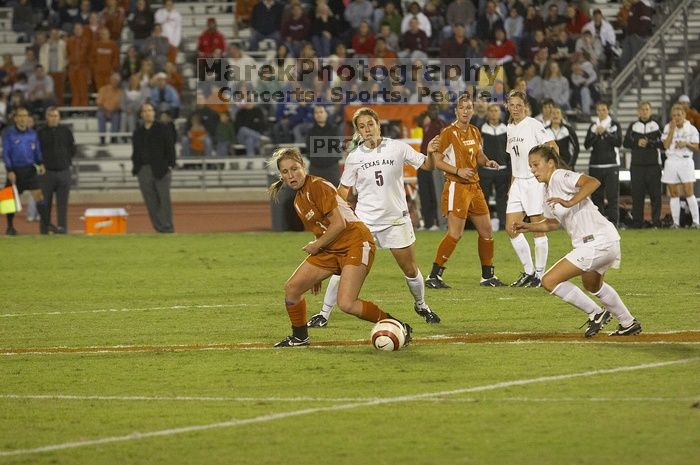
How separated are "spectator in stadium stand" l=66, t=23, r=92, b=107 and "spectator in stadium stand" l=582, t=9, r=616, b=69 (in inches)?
472

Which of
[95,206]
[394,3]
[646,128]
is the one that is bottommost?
[95,206]

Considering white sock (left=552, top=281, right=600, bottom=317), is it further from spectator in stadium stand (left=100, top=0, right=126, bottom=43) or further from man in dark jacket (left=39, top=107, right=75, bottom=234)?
spectator in stadium stand (left=100, top=0, right=126, bottom=43)

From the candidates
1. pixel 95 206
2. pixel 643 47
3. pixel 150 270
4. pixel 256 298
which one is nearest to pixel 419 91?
pixel 643 47

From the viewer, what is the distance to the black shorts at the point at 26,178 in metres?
24.3

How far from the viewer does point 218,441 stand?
7.93 meters

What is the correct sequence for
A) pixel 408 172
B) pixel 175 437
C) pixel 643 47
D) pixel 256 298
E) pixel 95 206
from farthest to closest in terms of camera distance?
pixel 95 206
pixel 643 47
pixel 408 172
pixel 256 298
pixel 175 437

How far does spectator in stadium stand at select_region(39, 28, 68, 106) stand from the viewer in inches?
1313

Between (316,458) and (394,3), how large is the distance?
1029 inches

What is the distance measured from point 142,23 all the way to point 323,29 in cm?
477

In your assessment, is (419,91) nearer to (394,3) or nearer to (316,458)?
(394,3)

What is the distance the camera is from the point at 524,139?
15.8 metres

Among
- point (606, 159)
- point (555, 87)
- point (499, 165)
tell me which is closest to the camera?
point (499, 165)

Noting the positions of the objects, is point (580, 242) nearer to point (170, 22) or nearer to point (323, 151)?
point (323, 151)

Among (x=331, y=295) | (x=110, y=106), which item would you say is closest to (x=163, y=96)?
(x=110, y=106)
